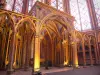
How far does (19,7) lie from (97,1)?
8.86 meters

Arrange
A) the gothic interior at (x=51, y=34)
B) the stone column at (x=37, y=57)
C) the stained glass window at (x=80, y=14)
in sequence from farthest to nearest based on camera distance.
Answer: the stained glass window at (x=80, y=14), the gothic interior at (x=51, y=34), the stone column at (x=37, y=57)

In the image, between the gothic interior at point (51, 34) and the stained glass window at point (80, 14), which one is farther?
the stained glass window at point (80, 14)

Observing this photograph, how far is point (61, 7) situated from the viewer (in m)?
12.0

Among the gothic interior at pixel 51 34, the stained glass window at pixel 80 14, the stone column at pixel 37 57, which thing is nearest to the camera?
the stone column at pixel 37 57

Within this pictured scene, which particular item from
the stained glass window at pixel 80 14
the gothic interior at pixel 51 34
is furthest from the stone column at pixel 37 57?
the stained glass window at pixel 80 14

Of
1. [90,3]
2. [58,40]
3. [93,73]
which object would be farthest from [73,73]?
[90,3]

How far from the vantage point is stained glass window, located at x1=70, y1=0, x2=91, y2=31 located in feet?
35.3

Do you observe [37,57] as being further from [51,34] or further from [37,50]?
[51,34]

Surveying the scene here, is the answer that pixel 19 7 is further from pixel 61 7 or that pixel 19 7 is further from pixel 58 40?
pixel 58 40

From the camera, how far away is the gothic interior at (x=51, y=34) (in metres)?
5.96

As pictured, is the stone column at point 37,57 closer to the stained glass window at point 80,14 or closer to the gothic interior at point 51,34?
the gothic interior at point 51,34

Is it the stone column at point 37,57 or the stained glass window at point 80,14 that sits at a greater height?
the stained glass window at point 80,14

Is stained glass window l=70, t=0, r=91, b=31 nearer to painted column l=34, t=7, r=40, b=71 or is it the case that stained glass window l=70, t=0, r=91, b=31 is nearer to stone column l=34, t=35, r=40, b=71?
painted column l=34, t=7, r=40, b=71

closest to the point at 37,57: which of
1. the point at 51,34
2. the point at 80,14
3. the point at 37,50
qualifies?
the point at 37,50
